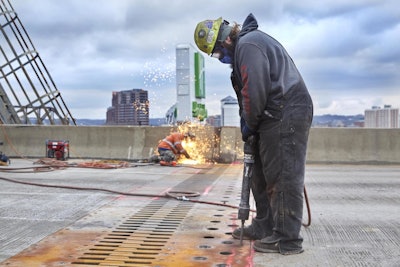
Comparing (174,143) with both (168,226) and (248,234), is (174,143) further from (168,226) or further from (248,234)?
(248,234)

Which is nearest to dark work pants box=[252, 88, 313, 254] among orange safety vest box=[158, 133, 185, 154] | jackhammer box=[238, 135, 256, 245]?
jackhammer box=[238, 135, 256, 245]

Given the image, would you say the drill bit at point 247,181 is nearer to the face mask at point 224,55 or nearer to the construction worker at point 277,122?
the construction worker at point 277,122

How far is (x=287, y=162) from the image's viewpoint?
3963 millimetres

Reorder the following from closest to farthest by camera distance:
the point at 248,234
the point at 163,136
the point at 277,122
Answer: the point at 277,122
the point at 248,234
the point at 163,136

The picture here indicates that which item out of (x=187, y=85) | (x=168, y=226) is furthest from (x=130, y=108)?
(x=168, y=226)

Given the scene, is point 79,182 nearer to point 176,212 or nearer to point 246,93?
point 176,212

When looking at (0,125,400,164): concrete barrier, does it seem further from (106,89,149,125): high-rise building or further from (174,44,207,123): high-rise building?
(174,44,207,123): high-rise building

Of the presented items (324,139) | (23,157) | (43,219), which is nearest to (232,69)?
(43,219)

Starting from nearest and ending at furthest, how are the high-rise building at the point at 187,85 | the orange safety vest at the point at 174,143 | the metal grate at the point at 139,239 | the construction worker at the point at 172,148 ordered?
the metal grate at the point at 139,239 → the construction worker at the point at 172,148 → the orange safety vest at the point at 174,143 → the high-rise building at the point at 187,85

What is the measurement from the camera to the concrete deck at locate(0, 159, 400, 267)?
3.85 m

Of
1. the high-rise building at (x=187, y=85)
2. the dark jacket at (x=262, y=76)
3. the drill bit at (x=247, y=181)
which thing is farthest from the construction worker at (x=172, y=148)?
the dark jacket at (x=262, y=76)

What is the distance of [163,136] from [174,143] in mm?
1323

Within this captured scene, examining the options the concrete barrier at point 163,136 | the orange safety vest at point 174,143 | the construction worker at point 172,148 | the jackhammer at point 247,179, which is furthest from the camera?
the concrete barrier at point 163,136

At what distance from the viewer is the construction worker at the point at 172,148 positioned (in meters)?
12.5
